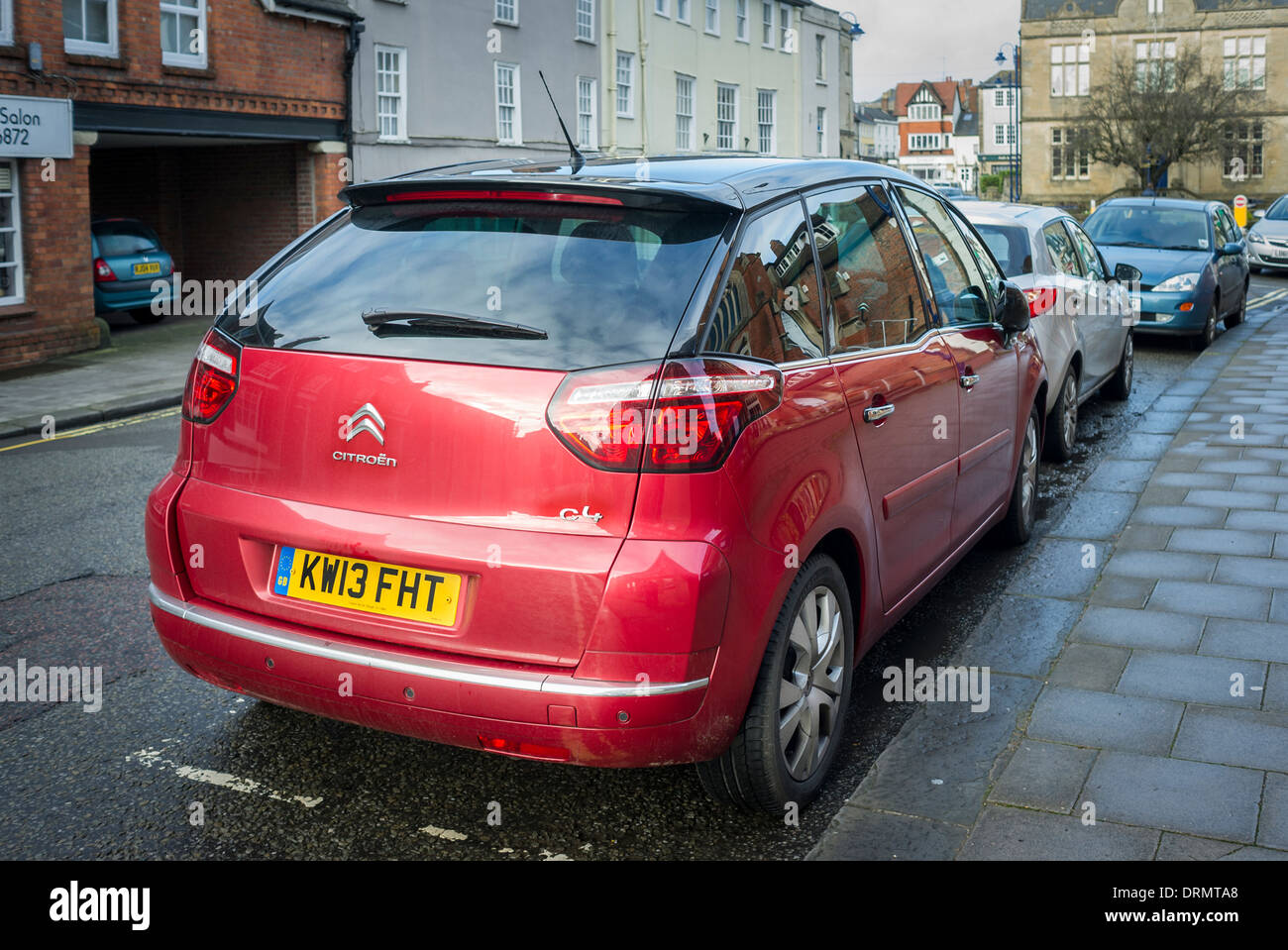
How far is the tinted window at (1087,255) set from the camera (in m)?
10.3

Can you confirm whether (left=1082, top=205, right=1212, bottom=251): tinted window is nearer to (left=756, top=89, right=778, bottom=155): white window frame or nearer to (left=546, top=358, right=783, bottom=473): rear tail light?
(left=546, top=358, right=783, bottom=473): rear tail light

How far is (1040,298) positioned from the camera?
8469 mm

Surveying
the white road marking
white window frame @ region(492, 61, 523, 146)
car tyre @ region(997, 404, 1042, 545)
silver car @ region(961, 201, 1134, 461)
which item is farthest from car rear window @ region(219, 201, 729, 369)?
white window frame @ region(492, 61, 523, 146)

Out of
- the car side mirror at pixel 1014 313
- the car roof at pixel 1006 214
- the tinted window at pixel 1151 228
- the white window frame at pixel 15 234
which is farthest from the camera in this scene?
the white window frame at pixel 15 234

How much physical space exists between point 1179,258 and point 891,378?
477 inches

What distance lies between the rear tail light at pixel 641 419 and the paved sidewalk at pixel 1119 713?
116 cm

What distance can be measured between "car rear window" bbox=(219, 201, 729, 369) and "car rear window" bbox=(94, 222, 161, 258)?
16.5 m

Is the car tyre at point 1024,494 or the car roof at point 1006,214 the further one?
the car roof at point 1006,214

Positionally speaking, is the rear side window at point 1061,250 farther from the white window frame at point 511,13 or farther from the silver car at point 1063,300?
the white window frame at point 511,13

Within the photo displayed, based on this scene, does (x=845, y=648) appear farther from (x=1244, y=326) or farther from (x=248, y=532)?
(x=1244, y=326)

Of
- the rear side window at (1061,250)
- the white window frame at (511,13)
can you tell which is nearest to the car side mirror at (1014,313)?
the rear side window at (1061,250)

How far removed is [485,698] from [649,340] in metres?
0.95

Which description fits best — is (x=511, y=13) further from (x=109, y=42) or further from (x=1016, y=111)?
(x=1016, y=111)

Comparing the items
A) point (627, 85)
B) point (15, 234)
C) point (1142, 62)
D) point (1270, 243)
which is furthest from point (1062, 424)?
point (1142, 62)
